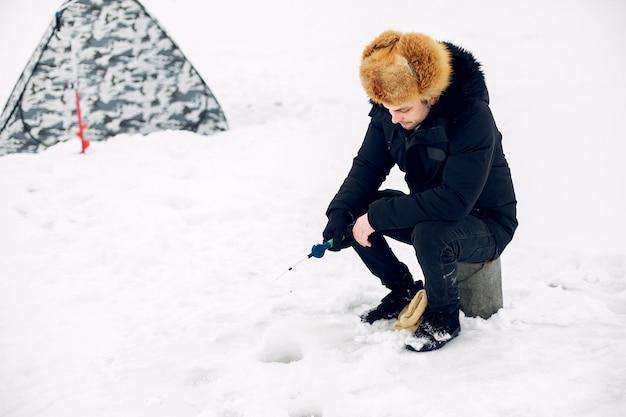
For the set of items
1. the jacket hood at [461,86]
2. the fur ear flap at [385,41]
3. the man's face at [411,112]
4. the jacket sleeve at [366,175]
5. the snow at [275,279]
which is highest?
the fur ear flap at [385,41]

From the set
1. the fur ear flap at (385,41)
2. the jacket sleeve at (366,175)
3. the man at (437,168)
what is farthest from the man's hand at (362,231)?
the fur ear flap at (385,41)

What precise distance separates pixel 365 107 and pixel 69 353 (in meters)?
4.80

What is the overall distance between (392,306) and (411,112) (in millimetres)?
1011

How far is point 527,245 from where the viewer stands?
381cm

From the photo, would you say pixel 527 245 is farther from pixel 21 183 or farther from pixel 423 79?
pixel 21 183

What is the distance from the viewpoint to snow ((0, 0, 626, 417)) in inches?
95.2

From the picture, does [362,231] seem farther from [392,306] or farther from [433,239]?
[392,306]

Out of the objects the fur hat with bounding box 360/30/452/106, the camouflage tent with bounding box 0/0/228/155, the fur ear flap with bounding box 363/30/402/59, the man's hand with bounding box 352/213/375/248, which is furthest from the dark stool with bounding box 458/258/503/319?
the camouflage tent with bounding box 0/0/228/155

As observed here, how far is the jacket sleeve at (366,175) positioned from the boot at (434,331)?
630mm

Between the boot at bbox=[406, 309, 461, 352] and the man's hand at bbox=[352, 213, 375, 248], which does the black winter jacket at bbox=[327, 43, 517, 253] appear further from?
the boot at bbox=[406, 309, 461, 352]

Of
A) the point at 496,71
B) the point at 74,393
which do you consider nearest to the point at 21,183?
the point at 74,393

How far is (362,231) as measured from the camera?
2.73 m

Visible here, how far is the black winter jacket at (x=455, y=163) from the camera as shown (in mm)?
2473

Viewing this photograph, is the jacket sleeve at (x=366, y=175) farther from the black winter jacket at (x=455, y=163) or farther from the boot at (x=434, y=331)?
the boot at (x=434, y=331)
